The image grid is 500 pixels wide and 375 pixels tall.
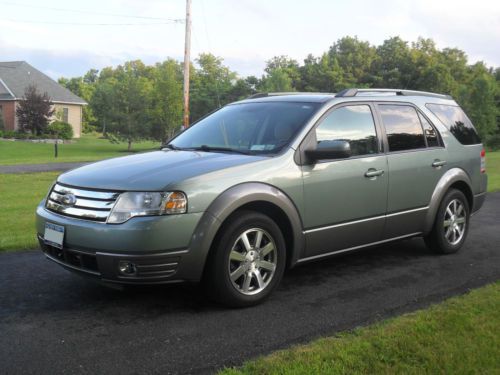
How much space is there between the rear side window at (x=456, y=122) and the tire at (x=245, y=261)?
9.54 feet

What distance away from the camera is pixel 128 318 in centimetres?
410

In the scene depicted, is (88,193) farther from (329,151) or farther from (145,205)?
(329,151)

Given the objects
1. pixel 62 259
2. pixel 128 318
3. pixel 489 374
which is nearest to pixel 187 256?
pixel 128 318

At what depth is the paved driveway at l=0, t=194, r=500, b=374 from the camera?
11.2 ft

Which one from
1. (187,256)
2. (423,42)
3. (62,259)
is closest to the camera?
(187,256)

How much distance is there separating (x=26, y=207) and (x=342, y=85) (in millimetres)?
54921

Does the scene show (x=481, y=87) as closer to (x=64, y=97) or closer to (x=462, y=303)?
(x=462, y=303)

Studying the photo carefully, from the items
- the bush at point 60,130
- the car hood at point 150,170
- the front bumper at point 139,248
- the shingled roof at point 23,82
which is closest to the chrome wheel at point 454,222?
the car hood at point 150,170

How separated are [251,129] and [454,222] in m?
2.78

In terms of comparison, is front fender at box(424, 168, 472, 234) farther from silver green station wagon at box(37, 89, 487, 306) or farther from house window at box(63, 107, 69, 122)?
house window at box(63, 107, 69, 122)

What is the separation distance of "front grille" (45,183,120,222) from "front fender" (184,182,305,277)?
2.22 ft

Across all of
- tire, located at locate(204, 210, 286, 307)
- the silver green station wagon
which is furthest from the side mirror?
tire, located at locate(204, 210, 286, 307)

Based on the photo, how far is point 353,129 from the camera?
17.1ft

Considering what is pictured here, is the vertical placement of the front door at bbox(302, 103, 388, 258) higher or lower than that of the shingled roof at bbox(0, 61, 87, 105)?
lower
